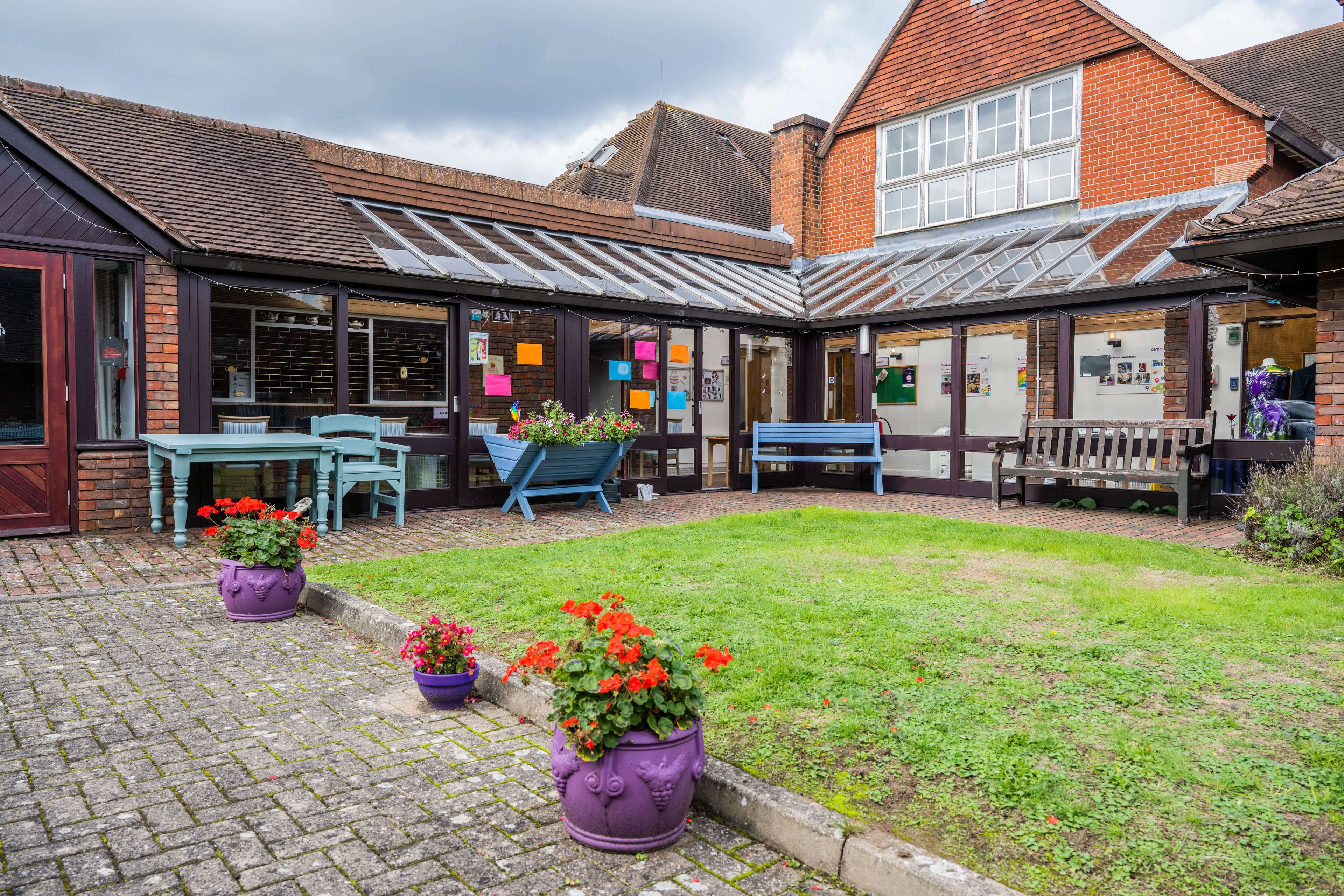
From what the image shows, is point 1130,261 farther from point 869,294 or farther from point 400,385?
point 400,385

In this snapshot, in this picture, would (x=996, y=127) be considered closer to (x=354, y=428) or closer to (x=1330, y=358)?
(x=1330, y=358)

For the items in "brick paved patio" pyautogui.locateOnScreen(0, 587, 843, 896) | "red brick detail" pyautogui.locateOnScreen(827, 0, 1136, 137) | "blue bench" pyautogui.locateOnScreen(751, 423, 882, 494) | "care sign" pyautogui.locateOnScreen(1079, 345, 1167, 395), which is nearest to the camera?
"brick paved patio" pyautogui.locateOnScreen(0, 587, 843, 896)

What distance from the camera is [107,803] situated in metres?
2.79

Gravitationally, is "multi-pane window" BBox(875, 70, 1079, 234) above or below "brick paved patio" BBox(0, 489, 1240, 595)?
above

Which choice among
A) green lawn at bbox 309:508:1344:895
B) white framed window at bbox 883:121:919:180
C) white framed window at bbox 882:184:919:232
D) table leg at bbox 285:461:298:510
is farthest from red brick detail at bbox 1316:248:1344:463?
table leg at bbox 285:461:298:510

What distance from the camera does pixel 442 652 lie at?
3686 millimetres

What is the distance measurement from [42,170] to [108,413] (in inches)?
86.2

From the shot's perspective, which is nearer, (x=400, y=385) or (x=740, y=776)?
(x=740, y=776)

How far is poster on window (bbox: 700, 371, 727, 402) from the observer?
1221 cm

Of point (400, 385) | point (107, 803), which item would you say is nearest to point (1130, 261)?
point (400, 385)

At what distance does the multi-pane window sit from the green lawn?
25.9 feet

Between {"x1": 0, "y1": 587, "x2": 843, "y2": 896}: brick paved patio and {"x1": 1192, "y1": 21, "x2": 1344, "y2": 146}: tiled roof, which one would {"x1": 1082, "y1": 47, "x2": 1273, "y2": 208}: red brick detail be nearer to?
{"x1": 1192, "y1": 21, "x2": 1344, "y2": 146}: tiled roof

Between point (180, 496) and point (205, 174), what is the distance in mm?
4024

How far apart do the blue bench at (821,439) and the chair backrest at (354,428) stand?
5.33 m
